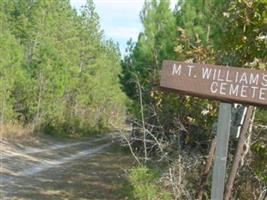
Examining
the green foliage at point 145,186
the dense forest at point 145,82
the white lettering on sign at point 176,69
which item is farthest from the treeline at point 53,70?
the white lettering on sign at point 176,69

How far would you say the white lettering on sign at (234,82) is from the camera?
4.42 m

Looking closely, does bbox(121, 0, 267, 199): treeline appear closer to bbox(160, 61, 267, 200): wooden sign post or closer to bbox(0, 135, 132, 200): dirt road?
bbox(160, 61, 267, 200): wooden sign post

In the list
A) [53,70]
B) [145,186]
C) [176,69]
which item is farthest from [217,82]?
[53,70]

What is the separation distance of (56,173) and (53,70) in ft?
51.3

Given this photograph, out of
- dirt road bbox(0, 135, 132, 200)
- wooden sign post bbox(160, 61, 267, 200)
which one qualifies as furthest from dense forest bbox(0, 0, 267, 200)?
dirt road bbox(0, 135, 132, 200)

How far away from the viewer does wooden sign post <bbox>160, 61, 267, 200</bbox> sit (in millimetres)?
4438

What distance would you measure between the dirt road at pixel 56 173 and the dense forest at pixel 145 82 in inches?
52.6

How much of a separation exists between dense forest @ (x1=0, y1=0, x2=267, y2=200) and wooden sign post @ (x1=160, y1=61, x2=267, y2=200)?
114 cm

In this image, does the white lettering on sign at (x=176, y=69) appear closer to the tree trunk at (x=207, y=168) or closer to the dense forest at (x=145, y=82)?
the dense forest at (x=145, y=82)

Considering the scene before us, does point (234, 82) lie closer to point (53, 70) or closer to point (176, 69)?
point (176, 69)

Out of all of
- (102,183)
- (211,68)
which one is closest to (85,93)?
(102,183)

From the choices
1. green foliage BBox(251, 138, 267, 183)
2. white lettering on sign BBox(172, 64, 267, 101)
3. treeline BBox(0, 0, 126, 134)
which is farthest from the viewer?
treeline BBox(0, 0, 126, 134)

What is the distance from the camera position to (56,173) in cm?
1698

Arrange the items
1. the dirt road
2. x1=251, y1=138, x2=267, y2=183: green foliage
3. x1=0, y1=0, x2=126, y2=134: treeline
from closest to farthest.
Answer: x1=251, y1=138, x2=267, y2=183: green foliage → the dirt road → x1=0, y1=0, x2=126, y2=134: treeline
